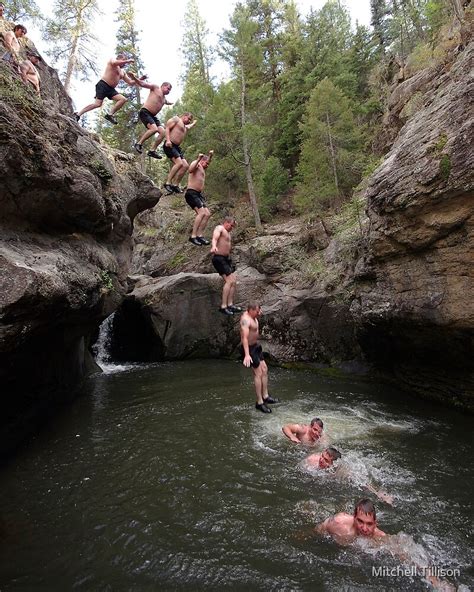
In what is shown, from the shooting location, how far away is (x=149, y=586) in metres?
4.29

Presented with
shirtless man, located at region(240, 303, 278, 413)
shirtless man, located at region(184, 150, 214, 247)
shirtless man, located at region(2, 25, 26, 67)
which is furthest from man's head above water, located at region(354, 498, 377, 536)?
shirtless man, located at region(2, 25, 26, 67)

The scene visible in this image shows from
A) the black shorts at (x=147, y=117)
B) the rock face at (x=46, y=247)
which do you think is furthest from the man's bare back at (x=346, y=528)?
the black shorts at (x=147, y=117)

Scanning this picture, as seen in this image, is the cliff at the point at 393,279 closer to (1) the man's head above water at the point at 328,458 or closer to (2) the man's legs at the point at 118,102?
(1) the man's head above water at the point at 328,458

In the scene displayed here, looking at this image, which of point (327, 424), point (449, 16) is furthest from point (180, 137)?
Result: point (449, 16)

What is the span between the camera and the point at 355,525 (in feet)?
16.0

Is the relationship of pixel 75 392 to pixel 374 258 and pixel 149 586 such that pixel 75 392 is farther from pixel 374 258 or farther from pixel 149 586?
pixel 374 258

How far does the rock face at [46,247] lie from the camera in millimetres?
7027

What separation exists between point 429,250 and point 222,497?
22.8 feet

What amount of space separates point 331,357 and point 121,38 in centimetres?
2685

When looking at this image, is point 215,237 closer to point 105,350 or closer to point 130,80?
point 130,80

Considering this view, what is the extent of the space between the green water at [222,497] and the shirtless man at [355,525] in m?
0.14

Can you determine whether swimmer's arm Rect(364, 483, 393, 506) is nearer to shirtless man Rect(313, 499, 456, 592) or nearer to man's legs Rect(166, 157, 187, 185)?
shirtless man Rect(313, 499, 456, 592)

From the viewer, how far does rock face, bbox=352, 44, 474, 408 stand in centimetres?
811

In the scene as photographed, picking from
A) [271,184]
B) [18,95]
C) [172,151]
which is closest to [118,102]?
[18,95]
